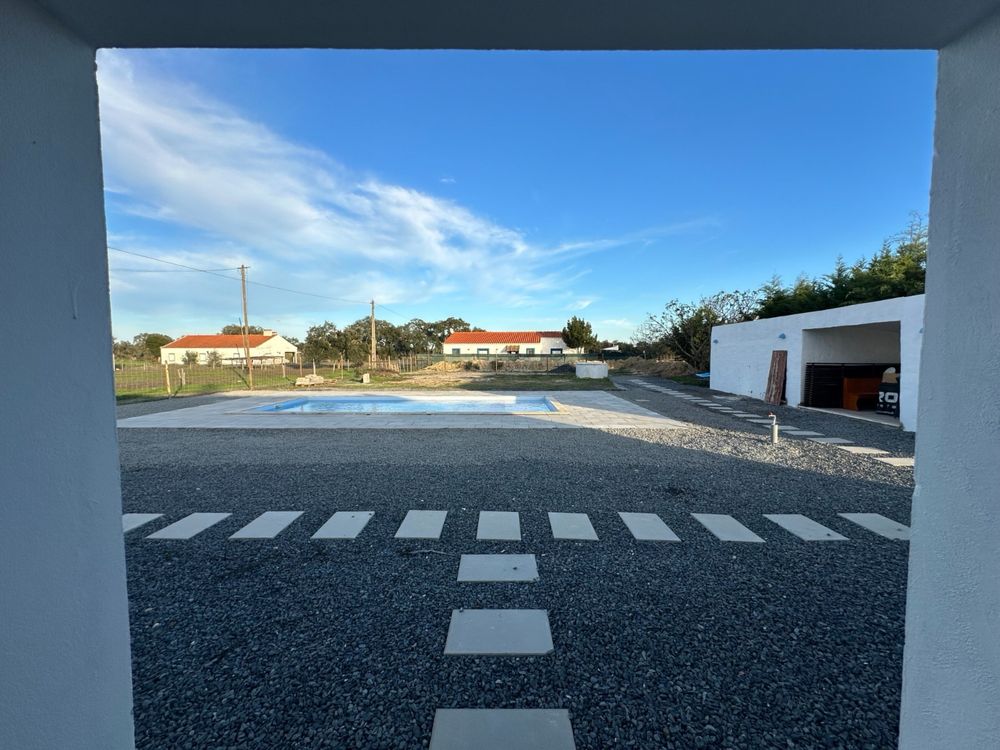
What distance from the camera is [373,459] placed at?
16.8 ft

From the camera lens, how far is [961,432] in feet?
2.96

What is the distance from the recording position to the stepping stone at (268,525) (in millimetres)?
2980

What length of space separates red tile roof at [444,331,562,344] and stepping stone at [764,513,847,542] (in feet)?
118

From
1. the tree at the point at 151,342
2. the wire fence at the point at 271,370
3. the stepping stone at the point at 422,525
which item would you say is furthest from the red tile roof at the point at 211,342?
the stepping stone at the point at 422,525

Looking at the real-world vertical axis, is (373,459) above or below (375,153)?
below

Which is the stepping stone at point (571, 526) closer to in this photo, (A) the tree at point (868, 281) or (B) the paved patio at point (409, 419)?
(B) the paved patio at point (409, 419)

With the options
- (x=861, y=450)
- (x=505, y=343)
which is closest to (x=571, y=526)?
(x=861, y=450)

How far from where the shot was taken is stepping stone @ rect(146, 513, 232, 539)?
3.00 metres

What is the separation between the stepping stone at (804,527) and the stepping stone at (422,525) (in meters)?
2.70

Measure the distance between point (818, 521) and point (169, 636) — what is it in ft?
14.4

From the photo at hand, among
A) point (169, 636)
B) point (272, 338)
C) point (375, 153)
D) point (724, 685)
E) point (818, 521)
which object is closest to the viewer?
point (724, 685)

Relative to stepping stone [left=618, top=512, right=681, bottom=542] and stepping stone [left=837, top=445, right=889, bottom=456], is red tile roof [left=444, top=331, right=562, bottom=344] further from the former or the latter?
stepping stone [left=618, top=512, right=681, bottom=542]

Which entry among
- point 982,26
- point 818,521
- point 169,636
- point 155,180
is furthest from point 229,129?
point 818,521

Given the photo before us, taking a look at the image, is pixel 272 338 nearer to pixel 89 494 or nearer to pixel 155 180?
pixel 155 180
